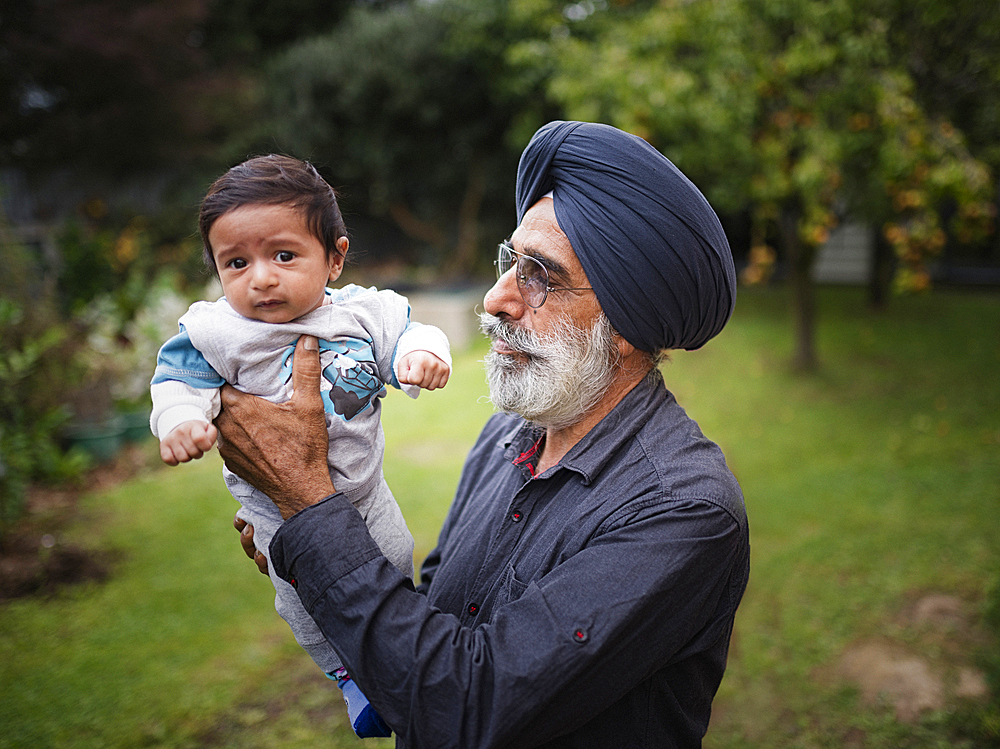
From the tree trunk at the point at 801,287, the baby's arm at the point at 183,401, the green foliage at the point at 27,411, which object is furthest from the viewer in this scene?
the tree trunk at the point at 801,287

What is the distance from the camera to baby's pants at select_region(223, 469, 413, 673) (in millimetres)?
1583

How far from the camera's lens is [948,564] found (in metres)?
4.87

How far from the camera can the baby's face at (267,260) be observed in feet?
4.81

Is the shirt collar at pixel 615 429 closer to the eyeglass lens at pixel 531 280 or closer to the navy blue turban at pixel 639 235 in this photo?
the navy blue turban at pixel 639 235

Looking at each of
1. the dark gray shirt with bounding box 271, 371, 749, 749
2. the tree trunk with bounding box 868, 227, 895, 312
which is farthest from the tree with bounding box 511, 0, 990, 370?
the dark gray shirt with bounding box 271, 371, 749, 749

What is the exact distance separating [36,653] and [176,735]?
1.08 m

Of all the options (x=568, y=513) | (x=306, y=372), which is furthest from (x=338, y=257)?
(x=568, y=513)

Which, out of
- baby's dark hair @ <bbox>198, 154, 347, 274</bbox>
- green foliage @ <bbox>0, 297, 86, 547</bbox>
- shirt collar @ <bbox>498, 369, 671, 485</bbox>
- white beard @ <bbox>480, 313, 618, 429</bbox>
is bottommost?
green foliage @ <bbox>0, 297, 86, 547</bbox>

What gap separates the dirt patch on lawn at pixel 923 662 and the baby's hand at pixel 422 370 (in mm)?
3308

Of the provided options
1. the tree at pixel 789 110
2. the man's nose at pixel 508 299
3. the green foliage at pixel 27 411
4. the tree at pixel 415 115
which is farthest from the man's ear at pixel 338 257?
the tree at pixel 415 115

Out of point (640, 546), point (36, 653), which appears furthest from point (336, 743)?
point (640, 546)

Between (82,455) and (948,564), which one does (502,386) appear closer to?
(948,564)

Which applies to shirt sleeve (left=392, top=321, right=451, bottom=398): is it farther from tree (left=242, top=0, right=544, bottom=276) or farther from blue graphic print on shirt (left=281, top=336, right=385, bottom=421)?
tree (left=242, top=0, right=544, bottom=276)

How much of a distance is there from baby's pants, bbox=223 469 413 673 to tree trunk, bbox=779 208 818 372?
26.4 feet
